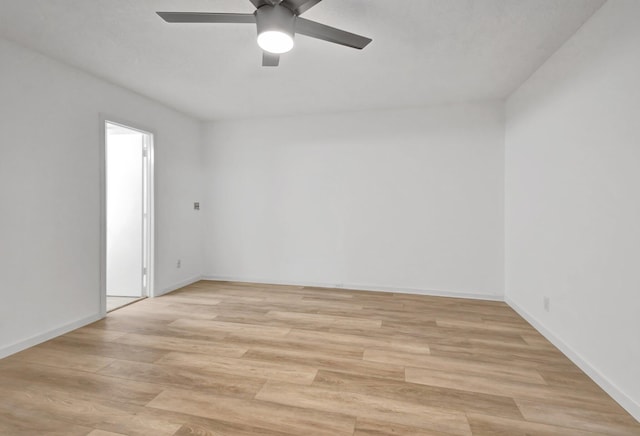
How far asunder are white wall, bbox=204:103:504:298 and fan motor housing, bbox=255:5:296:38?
2725 millimetres

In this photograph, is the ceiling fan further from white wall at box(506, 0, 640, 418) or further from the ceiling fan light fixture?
white wall at box(506, 0, 640, 418)

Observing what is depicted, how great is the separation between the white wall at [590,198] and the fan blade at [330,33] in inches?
62.5

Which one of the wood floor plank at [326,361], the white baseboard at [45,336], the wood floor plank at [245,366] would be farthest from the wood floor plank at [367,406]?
the white baseboard at [45,336]

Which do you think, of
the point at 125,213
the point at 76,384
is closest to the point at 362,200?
the point at 125,213

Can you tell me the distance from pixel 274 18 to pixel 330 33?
36 centimetres

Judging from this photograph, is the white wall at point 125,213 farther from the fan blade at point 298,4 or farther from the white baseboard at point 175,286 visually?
the fan blade at point 298,4

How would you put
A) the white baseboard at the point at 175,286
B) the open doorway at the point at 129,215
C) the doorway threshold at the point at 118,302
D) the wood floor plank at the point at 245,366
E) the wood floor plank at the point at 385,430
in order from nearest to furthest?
the wood floor plank at the point at 385,430
the wood floor plank at the point at 245,366
the doorway threshold at the point at 118,302
the open doorway at the point at 129,215
the white baseboard at the point at 175,286

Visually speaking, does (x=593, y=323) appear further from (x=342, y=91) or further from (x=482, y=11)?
(x=342, y=91)

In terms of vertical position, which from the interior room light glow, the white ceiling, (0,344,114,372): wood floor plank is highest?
the white ceiling

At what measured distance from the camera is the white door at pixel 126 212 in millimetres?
4082

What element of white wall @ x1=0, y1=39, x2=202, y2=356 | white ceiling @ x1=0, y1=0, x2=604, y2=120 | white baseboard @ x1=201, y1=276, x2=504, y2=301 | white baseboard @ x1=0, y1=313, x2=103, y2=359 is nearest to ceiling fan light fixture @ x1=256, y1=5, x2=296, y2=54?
white ceiling @ x1=0, y1=0, x2=604, y2=120

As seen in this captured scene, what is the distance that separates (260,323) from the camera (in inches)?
127

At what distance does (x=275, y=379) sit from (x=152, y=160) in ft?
10.5

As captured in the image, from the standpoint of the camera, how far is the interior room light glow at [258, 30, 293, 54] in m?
1.90
